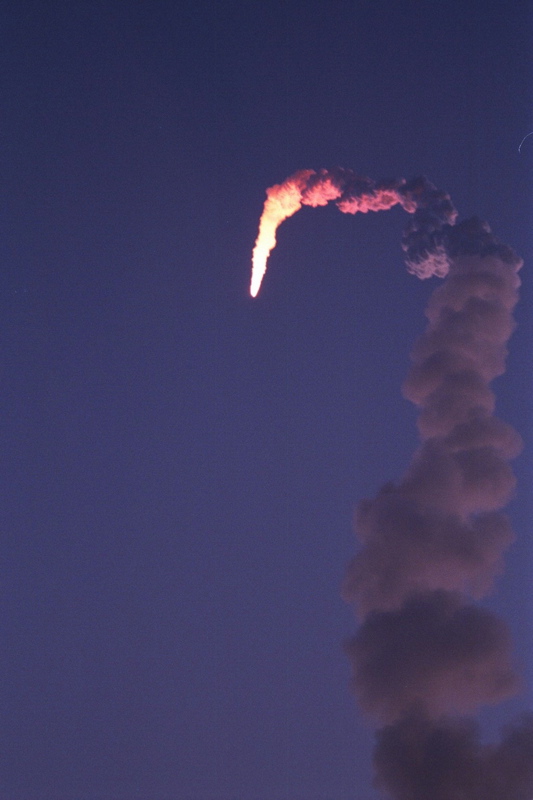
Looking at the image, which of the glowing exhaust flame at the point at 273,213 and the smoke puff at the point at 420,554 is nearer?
the smoke puff at the point at 420,554

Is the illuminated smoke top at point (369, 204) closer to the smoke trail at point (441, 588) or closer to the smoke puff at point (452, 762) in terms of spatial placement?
the smoke trail at point (441, 588)

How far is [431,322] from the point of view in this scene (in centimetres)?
4359

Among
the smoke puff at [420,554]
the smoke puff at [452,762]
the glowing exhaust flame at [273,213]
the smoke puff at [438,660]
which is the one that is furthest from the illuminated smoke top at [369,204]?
the smoke puff at [452,762]

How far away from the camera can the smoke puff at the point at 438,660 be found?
38031mm

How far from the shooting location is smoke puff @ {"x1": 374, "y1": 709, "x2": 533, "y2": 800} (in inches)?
1427

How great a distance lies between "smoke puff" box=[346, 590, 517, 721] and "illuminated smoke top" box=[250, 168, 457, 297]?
586 inches

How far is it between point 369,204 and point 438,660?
20.1 meters

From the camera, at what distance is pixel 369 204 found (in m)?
45.6

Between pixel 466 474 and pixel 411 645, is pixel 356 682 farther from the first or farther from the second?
pixel 466 474

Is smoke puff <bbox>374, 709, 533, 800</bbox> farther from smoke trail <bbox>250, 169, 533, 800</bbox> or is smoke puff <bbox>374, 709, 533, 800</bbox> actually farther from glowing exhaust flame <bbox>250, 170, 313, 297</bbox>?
glowing exhaust flame <bbox>250, 170, 313, 297</bbox>

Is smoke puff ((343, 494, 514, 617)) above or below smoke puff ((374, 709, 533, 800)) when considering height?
above

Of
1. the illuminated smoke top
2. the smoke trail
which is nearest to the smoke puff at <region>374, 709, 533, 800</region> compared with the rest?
the smoke trail

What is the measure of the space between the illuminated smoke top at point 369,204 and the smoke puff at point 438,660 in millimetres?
14887

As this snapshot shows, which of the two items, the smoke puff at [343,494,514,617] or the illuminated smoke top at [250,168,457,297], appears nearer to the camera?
the smoke puff at [343,494,514,617]
